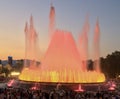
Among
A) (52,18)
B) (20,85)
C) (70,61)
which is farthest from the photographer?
(52,18)

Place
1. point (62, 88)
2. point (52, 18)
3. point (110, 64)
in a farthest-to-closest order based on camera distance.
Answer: point (110, 64) < point (52, 18) < point (62, 88)

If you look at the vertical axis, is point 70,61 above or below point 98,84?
above

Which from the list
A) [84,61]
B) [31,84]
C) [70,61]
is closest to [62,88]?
[31,84]

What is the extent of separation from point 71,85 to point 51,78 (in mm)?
4582

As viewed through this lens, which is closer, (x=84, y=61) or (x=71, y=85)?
(x=71, y=85)

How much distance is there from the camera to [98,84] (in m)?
39.2

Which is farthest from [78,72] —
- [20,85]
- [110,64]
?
[110,64]

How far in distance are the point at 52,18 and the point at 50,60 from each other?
7161 mm

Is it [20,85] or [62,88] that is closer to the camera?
[62,88]

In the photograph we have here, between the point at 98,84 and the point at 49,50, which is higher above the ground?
the point at 49,50

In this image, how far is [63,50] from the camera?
1957 inches

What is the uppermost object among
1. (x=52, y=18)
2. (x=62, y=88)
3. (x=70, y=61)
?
(x=52, y=18)

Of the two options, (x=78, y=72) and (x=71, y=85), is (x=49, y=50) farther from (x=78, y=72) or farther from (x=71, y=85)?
(x=71, y=85)

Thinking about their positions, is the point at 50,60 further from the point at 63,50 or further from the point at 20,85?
the point at 20,85
